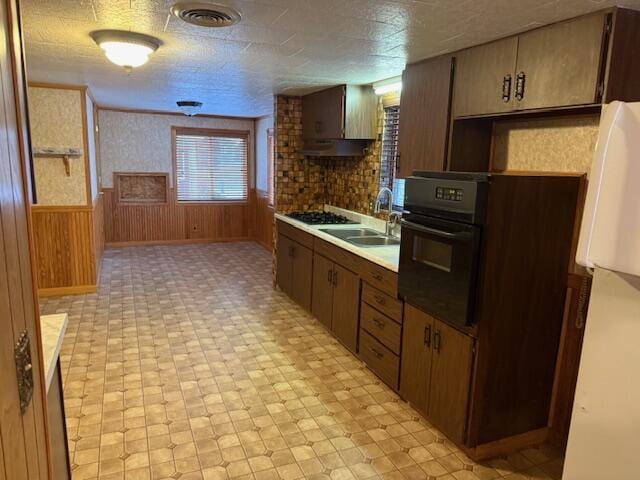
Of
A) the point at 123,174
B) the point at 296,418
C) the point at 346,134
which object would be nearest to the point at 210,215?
the point at 123,174

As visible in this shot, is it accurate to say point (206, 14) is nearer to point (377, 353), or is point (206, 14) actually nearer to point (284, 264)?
point (377, 353)

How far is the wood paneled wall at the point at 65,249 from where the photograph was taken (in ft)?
15.8

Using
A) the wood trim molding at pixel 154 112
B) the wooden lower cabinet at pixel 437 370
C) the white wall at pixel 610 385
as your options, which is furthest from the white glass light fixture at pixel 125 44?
the wood trim molding at pixel 154 112

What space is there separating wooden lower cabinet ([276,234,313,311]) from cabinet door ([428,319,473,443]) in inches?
74.6

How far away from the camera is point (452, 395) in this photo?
7.79 ft

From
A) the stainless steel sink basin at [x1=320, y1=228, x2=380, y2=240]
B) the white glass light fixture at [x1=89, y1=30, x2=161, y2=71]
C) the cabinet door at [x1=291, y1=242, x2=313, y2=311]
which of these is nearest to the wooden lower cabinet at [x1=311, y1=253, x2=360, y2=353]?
the cabinet door at [x1=291, y1=242, x2=313, y2=311]

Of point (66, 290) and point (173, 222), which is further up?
point (173, 222)

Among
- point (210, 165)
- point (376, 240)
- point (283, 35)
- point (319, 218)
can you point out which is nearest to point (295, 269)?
point (319, 218)

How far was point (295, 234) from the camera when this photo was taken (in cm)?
452

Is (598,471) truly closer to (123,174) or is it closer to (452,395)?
(452,395)

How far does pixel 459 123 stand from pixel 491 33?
1.79 ft

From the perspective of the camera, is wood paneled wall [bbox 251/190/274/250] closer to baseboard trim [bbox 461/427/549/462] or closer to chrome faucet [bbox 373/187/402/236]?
chrome faucet [bbox 373/187/402/236]

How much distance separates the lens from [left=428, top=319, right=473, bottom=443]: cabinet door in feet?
7.48

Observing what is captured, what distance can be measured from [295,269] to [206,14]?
2812mm
